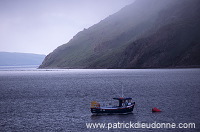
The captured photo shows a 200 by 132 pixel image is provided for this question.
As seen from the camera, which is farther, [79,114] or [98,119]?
[79,114]

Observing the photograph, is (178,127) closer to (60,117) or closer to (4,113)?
(60,117)

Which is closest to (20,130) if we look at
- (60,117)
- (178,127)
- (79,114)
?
(60,117)

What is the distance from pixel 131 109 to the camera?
204ft

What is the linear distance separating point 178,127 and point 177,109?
1660 centimetres

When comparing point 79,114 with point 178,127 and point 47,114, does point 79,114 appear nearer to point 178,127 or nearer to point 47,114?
point 47,114

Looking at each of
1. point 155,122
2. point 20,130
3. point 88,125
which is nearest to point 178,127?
point 155,122

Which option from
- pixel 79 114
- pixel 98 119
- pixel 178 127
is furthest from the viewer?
pixel 79 114

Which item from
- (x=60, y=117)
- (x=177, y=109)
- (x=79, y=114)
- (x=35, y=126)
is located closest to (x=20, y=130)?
(x=35, y=126)

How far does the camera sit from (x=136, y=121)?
2112 inches

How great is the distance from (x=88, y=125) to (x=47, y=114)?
14636mm

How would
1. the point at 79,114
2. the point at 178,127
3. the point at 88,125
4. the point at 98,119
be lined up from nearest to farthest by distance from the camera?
1. the point at 178,127
2. the point at 88,125
3. the point at 98,119
4. the point at 79,114

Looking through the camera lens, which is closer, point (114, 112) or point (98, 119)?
point (98, 119)

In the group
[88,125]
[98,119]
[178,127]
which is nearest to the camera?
[178,127]

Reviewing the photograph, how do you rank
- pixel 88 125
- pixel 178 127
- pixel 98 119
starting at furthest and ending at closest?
1. pixel 98 119
2. pixel 88 125
3. pixel 178 127
